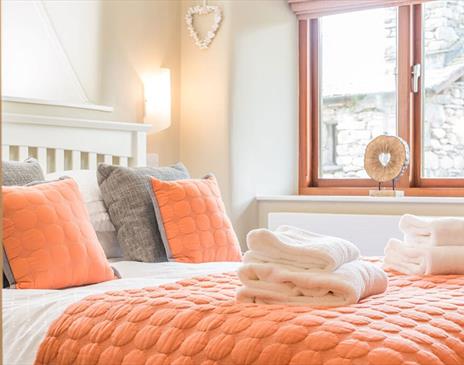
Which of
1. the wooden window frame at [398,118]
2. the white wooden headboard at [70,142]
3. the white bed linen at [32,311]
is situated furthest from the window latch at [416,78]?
the white bed linen at [32,311]

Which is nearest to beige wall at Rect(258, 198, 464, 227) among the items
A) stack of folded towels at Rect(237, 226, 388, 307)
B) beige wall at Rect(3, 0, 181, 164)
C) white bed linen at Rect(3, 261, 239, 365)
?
beige wall at Rect(3, 0, 181, 164)

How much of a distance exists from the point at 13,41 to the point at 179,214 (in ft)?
3.27

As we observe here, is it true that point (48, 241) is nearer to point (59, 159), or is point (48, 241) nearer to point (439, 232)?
point (59, 159)

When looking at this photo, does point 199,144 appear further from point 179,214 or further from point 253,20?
point 179,214

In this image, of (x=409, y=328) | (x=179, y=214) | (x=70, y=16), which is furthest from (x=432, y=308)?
(x=70, y=16)

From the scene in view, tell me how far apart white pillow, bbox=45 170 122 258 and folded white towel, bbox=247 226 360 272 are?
989 millimetres

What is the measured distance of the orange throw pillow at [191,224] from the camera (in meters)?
2.34

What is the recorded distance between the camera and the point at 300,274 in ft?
4.58

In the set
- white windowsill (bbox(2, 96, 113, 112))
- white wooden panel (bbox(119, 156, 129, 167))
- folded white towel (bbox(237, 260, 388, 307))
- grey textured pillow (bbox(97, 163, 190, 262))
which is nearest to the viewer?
folded white towel (bbox(237, 260, 388, 307))

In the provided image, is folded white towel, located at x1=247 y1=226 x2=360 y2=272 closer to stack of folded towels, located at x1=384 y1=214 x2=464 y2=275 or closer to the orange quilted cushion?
stack of folded towels, located at x1=384 y1=214 x2=464 y2=275

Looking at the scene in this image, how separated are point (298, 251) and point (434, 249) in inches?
22.3

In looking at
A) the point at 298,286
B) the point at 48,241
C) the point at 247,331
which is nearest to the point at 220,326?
the point at 247,331

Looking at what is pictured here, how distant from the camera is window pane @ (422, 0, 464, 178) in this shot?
135 inches

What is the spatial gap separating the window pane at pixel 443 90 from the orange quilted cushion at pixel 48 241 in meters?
2.07
